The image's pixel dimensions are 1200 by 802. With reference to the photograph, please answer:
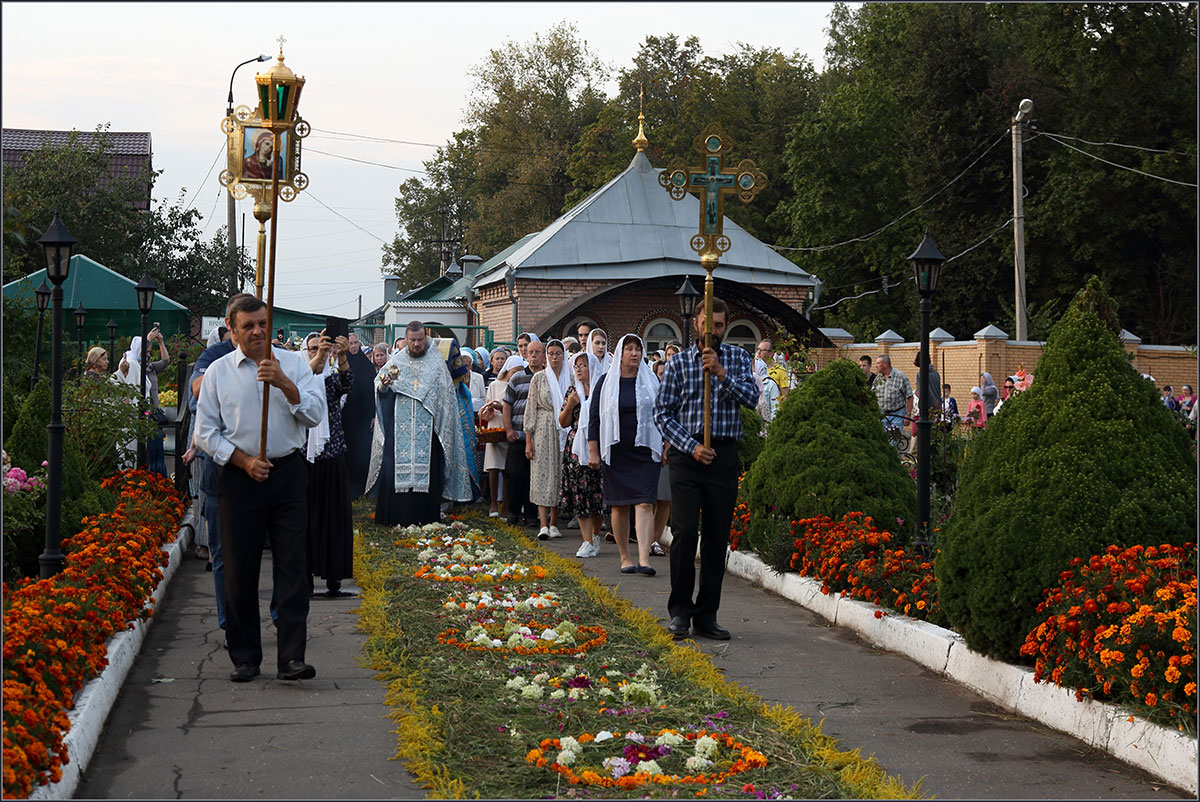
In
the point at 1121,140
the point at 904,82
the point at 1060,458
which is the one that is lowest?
the point at 1060,458

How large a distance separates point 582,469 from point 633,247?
83.0 ft

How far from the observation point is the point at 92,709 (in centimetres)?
578

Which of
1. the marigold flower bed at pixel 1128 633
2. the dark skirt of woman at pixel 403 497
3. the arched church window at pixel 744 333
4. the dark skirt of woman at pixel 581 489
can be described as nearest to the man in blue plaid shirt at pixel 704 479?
the marigold flower bed at pixel 1128 633

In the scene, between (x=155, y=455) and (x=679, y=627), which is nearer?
(x=679, y=627)

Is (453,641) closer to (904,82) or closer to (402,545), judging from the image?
Answer: (402,545)

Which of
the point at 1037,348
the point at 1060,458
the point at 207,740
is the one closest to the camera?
the point at 207,740

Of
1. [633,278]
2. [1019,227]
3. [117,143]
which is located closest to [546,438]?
[1019,227]

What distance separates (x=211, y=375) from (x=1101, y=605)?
443 centimetres

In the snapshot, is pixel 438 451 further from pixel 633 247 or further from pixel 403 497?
pixel 633 247

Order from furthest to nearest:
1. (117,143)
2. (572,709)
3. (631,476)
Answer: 1. (117,143)
2. (631,476)
3. (572,709)

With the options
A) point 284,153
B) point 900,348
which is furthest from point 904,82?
point 284,153

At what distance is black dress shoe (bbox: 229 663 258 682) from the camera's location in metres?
6.96

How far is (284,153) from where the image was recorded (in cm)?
773

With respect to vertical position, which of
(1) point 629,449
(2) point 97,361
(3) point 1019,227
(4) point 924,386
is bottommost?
(1) point 629,449
